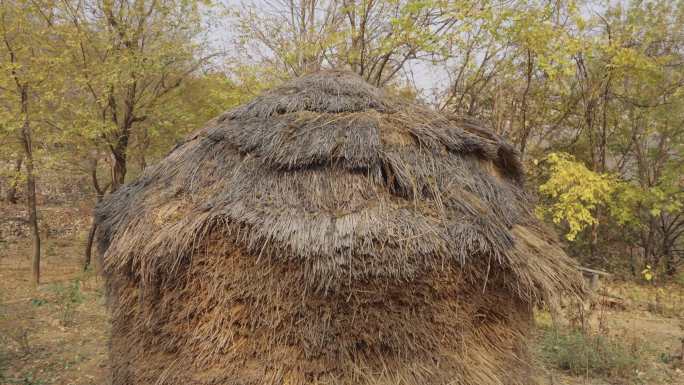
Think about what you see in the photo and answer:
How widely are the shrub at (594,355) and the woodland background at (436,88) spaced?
7.86 feet

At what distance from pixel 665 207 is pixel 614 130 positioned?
9.85ft

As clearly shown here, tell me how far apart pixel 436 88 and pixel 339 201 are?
387 inches

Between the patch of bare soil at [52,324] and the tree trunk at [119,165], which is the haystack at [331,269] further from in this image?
the tree trunk at [119,165]

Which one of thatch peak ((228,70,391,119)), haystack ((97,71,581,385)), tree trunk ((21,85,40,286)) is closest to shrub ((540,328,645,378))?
haystack ((97,71,581,385))

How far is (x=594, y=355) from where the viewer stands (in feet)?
20.0

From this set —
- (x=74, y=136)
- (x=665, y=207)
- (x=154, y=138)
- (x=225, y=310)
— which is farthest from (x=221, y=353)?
(x=665, y=207)

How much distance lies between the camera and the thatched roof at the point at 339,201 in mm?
3385

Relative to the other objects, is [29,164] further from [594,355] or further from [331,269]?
[594,355]

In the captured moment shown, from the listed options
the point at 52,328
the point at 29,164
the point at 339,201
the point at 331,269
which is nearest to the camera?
the point at 331,269

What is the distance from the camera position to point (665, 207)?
1013 cm

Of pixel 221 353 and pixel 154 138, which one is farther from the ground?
pixel 154 138

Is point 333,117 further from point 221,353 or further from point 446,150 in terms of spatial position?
point 221,353

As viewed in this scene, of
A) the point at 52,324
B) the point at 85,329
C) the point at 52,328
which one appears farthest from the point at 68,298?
the point at 85,329

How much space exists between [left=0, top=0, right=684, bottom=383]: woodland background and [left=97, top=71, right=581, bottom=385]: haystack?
203 inches
